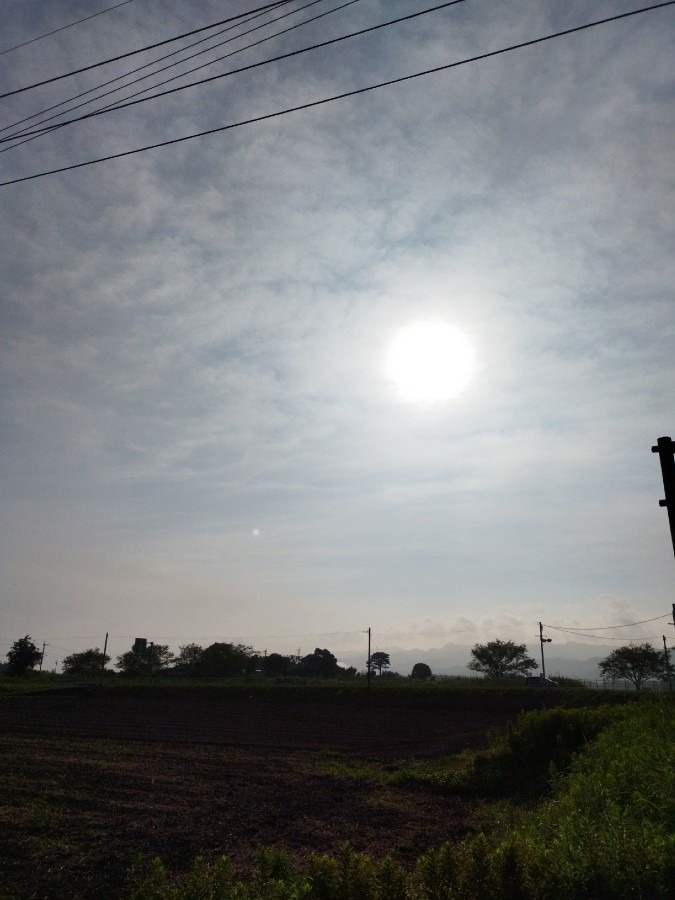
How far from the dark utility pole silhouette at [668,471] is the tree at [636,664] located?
98.2 m

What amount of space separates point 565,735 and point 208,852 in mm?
10512

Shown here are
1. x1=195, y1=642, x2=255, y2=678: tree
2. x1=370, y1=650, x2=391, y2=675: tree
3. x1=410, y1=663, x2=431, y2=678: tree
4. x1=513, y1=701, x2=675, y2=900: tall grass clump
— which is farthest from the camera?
x1=370, y1=650, x2=391, y2=675: tree

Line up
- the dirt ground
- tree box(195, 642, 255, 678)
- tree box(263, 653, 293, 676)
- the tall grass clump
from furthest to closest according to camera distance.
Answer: tree box(263, 653, 293, 676) → tree box(195, 642, 255, 678) → the dirt ground → the tall grass clump

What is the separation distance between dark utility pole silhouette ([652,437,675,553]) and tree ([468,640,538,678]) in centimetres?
10407

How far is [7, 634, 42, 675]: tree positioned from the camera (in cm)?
9381

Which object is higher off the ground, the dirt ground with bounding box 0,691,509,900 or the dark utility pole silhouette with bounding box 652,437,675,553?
the dark utility pole silhouette with bounding box 652,437,675,553

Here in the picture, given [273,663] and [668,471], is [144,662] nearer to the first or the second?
[273,663]

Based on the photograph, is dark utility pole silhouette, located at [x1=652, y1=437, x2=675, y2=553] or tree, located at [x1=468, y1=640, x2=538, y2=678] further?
tree, located at [x1=468, y1=640, x2=538, y2=678]

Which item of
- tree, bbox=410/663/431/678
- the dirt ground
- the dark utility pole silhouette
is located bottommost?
the dirt ground

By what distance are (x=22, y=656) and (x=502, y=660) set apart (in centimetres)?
8119

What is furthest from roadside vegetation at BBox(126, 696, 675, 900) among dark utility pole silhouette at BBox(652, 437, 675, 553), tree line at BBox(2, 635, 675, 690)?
tree line at BBox(2, 635, 675, 690)

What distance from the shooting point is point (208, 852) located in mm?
9852

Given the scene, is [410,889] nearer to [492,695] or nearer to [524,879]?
[524,879]

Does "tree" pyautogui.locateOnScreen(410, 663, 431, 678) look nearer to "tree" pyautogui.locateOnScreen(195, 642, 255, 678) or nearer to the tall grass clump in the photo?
"tree" pyautogui.locateOnScreen(195, 642, 255, 678)
